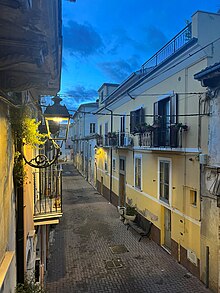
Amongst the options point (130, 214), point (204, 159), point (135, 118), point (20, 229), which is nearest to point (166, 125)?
point (204, 159)

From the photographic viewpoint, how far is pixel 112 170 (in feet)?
63.1

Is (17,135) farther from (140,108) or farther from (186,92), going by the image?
(140,108)

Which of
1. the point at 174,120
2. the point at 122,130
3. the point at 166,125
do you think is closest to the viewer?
the point at 174,120

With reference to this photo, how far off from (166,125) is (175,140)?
1.32m

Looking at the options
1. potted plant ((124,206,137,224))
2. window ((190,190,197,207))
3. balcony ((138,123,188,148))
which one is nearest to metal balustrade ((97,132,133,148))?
balcony ((138,123,188,148))

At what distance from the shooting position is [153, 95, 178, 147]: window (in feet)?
29.2

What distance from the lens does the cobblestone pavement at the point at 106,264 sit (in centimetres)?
757

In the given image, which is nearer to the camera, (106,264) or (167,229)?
(106,264)

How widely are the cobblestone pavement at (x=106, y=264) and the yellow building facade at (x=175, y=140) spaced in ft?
2.31

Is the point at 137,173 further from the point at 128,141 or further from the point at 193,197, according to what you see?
the point at 193,197

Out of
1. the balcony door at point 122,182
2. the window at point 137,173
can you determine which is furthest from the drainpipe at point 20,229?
the balcony door at point 122,182

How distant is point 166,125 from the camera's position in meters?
9.95

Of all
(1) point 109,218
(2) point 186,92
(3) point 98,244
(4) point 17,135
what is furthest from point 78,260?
(2) point 186,92

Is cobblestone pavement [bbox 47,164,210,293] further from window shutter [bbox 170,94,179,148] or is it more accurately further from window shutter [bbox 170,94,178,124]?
window shutter [bbox 170,94,178,124]
